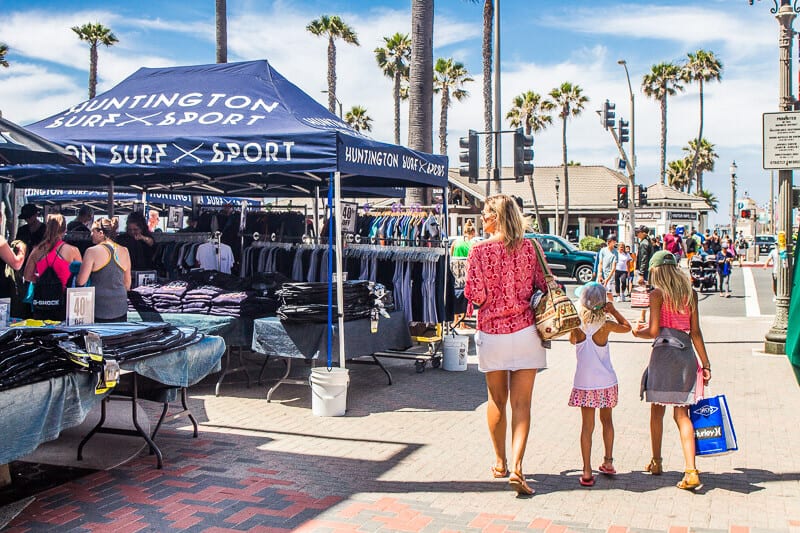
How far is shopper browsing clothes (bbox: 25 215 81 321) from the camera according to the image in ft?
23.7

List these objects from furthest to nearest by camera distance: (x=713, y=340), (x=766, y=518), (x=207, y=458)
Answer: (x=713, y=340) → (x=207, y=458) → (x=766, y=518)

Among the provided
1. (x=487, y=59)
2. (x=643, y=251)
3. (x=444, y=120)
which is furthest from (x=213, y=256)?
(x=444, y=120)

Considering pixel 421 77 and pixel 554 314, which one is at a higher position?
pixel 421 77

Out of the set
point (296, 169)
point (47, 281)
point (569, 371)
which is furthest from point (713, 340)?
point (47, 281)

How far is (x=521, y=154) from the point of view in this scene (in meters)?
16.9

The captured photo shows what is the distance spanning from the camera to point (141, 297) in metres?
9.05

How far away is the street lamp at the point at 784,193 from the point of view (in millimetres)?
11459

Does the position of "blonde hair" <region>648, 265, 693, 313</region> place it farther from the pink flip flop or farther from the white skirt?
the pink flip flop

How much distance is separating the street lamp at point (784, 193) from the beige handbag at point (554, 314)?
24.7 feet

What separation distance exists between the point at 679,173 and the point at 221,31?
229 feet

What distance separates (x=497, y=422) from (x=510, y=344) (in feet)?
1.97

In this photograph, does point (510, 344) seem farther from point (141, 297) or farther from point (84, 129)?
point (84, 129)

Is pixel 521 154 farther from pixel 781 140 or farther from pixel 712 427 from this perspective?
pixel 712 427

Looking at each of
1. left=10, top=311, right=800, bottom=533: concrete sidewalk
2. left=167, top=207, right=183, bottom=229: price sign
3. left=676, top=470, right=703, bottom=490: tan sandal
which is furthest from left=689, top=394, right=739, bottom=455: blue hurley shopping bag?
left=167, top=207, right=183, bottom=229: price sign
